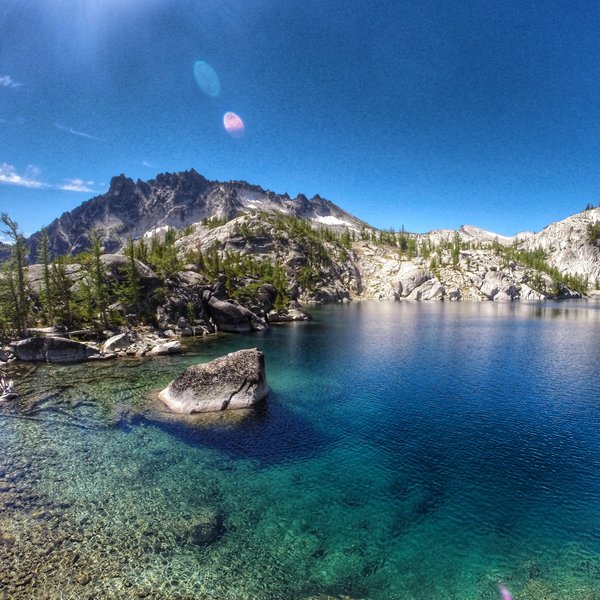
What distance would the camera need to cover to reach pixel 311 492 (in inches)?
932

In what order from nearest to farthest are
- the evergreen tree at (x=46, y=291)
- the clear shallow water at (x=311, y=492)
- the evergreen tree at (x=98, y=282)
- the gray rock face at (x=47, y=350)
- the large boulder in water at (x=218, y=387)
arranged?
the clear shallow water at (x=311, y=492)
the large boulder in water at (x=218, y=387)
the gray rock face at (x=47, y=350)
the evergreen tree at (x=46, y=291)
the evergreen tree at (x=98, y=282)

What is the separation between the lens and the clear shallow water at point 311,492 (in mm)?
16625

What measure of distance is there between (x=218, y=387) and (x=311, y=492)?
18771 mm

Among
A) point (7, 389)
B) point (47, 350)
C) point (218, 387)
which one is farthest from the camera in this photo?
point (47, 350)

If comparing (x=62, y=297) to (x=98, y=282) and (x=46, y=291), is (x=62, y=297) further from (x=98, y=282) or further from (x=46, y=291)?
(x=98, y=282)

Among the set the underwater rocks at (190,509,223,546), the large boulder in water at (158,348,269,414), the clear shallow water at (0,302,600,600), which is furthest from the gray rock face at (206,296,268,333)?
the underwater rocks at (190,509,223,546)

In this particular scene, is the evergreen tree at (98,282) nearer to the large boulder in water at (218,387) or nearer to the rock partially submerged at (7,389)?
the rock partially submerged at (7,389)

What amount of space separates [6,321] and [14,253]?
12.3 metres

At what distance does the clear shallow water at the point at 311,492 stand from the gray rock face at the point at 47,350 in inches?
450

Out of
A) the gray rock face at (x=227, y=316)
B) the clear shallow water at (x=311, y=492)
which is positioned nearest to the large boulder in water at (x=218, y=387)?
the clear shallow water at (x=311, y=492)

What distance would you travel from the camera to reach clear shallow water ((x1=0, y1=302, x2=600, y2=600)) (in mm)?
16625

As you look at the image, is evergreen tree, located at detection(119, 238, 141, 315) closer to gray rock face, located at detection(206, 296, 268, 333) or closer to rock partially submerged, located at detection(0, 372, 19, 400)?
gray rock face, located at detection(206, 296, 268, 333)

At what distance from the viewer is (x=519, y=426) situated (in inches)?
1361

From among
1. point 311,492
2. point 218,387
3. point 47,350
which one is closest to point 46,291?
point 47,350
